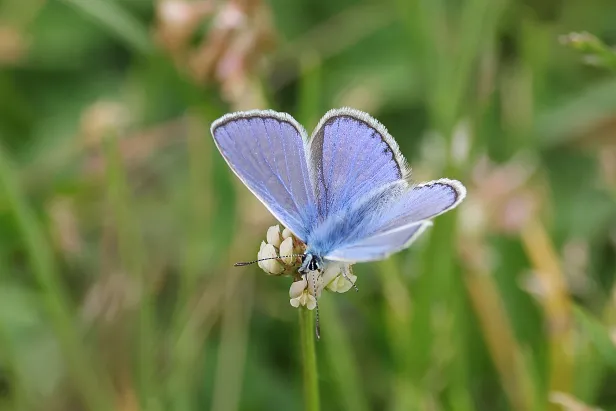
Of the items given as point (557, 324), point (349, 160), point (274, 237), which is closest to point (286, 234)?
point (274, 237)

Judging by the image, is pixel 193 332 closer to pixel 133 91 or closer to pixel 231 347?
pixel 231 347

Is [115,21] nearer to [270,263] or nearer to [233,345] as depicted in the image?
[233,345]

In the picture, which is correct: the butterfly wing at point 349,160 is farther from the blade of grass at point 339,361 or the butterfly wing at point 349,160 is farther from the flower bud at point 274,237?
the blade of grass at point 339,361

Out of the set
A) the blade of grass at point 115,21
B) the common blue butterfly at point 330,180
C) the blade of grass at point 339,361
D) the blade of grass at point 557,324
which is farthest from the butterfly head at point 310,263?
the blade of grass at point 115,21

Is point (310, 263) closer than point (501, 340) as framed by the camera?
Yes

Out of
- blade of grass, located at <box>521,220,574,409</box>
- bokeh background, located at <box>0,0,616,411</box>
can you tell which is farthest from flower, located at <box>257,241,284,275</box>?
blade of grass, located at <box>521,220,574,409</box>
